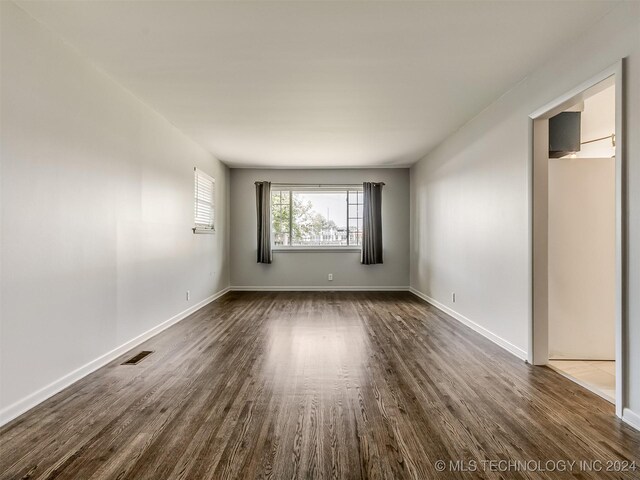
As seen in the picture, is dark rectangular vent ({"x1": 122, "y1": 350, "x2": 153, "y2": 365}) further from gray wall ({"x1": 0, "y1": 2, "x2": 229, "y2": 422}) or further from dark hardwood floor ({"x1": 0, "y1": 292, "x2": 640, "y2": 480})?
gray wall ({"x1": 0, "y1": 2, "x2": 229, "y2": 422})

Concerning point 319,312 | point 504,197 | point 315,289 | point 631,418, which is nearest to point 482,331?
point 504,197

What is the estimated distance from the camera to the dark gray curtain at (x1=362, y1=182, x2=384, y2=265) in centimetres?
674

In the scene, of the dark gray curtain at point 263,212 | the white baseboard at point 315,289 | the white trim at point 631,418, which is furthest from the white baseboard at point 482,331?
the dark gray curtain at point 263,212

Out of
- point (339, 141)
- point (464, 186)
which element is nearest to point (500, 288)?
point (464, 186)

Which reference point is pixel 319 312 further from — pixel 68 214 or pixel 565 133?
pixel 565 133

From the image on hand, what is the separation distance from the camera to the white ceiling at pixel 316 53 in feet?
6.82

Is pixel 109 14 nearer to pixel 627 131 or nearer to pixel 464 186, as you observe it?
pixel 627 131

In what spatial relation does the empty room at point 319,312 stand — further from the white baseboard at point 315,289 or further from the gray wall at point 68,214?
the white baseboard at point 315,289

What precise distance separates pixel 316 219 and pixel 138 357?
14.7 feet

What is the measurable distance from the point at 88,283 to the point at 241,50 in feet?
7.11

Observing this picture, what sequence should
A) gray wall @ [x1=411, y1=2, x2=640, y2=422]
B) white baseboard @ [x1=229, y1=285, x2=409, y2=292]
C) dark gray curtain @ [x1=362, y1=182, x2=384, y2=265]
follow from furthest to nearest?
white baseboard @ [x1=229, y1=285, x2=409, y2=292], dark gray curtain @ [x1=362, y1=182, x2=384, y2=265], gray wall @ [x1=411, y1=2, x2=640, y2=422]

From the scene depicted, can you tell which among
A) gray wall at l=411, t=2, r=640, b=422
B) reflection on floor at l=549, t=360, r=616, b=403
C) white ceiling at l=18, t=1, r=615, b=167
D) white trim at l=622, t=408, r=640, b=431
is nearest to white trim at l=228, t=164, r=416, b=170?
gray wall at l=411, t=2, r=640, b=422

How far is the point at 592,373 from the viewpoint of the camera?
9.04ft

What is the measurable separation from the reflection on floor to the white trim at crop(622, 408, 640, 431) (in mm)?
251
